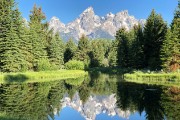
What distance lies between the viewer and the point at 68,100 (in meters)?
36.0

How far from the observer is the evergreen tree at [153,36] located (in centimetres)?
7575

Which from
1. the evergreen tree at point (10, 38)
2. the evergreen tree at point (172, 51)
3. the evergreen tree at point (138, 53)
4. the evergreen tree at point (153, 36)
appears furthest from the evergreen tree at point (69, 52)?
the evergreen tree at point (172, 51)

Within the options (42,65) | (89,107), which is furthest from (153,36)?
(89,107)

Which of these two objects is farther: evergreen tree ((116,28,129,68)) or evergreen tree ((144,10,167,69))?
evergreen tree ((116,28,129,68))

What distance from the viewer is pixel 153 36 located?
76.5m

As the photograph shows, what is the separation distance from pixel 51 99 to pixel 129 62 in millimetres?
60029

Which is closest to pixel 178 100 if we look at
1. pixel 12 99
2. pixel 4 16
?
pixel 12 99

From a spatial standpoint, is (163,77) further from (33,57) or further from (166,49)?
(33,57)

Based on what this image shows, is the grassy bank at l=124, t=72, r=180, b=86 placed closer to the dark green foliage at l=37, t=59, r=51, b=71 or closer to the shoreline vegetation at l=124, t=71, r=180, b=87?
the shoreline vegetation at l=124, t=71, r=180, b=87

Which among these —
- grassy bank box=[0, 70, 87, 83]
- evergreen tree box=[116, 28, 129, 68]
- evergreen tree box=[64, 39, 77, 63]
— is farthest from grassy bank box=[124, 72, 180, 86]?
evergreen tree box=[64, 39, 77, 63]

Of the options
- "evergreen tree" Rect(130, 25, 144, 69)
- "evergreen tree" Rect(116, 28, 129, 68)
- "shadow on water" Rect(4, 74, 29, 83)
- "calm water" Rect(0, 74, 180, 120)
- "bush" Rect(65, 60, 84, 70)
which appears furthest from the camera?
"bush" Rect(65, 60, 84, 70)

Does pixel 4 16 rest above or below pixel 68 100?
above

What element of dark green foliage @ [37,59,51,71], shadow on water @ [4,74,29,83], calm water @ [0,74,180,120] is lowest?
calm water @ [0,74,180,120]

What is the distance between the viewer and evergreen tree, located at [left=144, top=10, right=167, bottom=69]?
2982 inches
